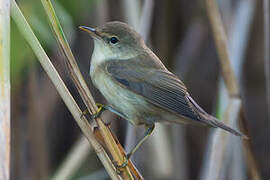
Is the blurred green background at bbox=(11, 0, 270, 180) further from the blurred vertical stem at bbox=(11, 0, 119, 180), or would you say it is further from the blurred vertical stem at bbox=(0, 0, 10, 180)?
the blurred vertical stem at bbox=(0, 0, 10, 180)

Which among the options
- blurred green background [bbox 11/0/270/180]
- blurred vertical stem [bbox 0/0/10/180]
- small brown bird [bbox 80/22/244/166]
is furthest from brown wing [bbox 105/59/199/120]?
blurred vertical stem [bbox 0/0/10/180]

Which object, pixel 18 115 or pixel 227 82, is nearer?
pixel 227 82

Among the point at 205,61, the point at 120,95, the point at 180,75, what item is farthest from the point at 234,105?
the point at 205,61

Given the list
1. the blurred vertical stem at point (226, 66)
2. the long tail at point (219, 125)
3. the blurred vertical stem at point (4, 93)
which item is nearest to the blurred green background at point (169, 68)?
the blurred vertical stem at point (226, 66)

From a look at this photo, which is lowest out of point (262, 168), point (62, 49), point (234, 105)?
point (262, 168)

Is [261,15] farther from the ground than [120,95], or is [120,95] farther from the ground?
[120,95]

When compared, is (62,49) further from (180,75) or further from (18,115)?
(180,75)

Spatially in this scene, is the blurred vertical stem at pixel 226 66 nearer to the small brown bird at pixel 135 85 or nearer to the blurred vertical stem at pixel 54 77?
the small brown bird at pixel 135 85
